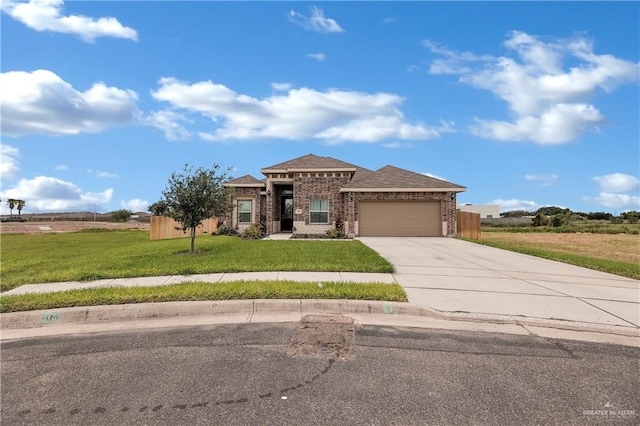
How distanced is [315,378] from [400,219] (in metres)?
20.1

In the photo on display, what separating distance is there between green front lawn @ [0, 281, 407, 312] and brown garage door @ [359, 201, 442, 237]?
51.8ft

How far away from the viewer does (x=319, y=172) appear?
23375 mm

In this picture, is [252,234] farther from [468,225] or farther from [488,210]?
[488,210]

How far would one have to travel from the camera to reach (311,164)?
23828mm

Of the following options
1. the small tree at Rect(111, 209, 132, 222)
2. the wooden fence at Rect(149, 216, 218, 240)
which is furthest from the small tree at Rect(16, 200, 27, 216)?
the wooden fence at Rect(149, 216, 218, 240)

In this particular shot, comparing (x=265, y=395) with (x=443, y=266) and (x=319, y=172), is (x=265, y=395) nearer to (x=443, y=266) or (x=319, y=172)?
(x=443, y=266)

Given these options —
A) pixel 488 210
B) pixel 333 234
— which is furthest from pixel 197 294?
pixel 488 210

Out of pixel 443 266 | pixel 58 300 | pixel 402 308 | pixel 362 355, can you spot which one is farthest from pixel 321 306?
pixel 443 266

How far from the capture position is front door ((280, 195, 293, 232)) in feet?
90.4

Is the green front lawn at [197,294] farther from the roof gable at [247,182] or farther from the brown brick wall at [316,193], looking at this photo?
the roof gable at [247,182]

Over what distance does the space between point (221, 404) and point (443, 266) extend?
8772 mm

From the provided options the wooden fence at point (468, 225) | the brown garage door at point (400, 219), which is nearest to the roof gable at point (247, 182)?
the brown garage door at point (400, 219)

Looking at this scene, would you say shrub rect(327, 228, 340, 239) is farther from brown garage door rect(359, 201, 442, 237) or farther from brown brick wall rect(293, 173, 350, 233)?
brown garage door rect(359, 201, 442, 237)

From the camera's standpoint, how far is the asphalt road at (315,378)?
3.13m
